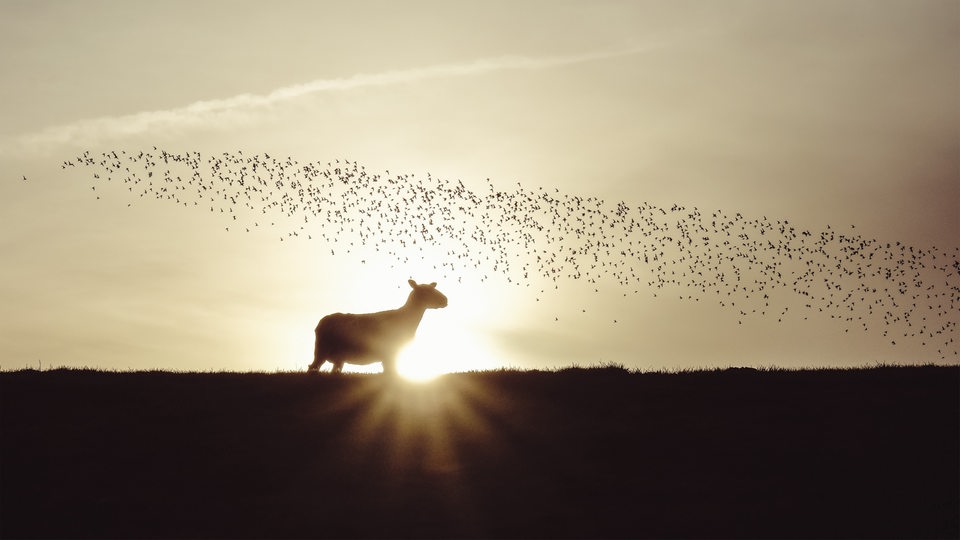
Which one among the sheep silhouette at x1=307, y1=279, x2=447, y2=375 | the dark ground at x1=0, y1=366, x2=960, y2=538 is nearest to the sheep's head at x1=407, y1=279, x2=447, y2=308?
the sheep silhouette at x1=307, y1=279, x2=447, y2=375

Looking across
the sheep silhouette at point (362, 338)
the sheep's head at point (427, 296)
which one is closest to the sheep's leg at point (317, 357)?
the sheep silhouette at point (362, 338)

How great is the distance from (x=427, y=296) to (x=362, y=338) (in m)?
2.58

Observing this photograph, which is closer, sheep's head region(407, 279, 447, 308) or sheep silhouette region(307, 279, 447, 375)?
sheep silhouette region(307, 279, 447, 375)

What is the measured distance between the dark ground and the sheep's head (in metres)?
2.99

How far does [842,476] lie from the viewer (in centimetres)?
2092

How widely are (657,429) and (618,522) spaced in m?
5.59

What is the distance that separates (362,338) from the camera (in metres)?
28.0

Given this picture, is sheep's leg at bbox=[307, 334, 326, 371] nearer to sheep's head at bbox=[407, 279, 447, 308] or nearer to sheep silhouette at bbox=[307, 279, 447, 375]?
sheep silhouette at bbox=[307, 279, 447, 375]

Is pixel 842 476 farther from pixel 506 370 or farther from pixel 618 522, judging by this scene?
pixel 506 370

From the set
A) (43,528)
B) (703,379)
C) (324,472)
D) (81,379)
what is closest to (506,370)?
(703,379)

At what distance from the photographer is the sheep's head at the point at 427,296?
96.9 feet

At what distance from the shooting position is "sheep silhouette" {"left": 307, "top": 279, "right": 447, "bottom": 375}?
28016mm

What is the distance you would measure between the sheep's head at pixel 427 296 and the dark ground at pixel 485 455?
9.81 feet

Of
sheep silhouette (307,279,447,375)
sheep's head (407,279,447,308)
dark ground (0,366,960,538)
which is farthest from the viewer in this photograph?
sheep's head (407,279,447,308)
